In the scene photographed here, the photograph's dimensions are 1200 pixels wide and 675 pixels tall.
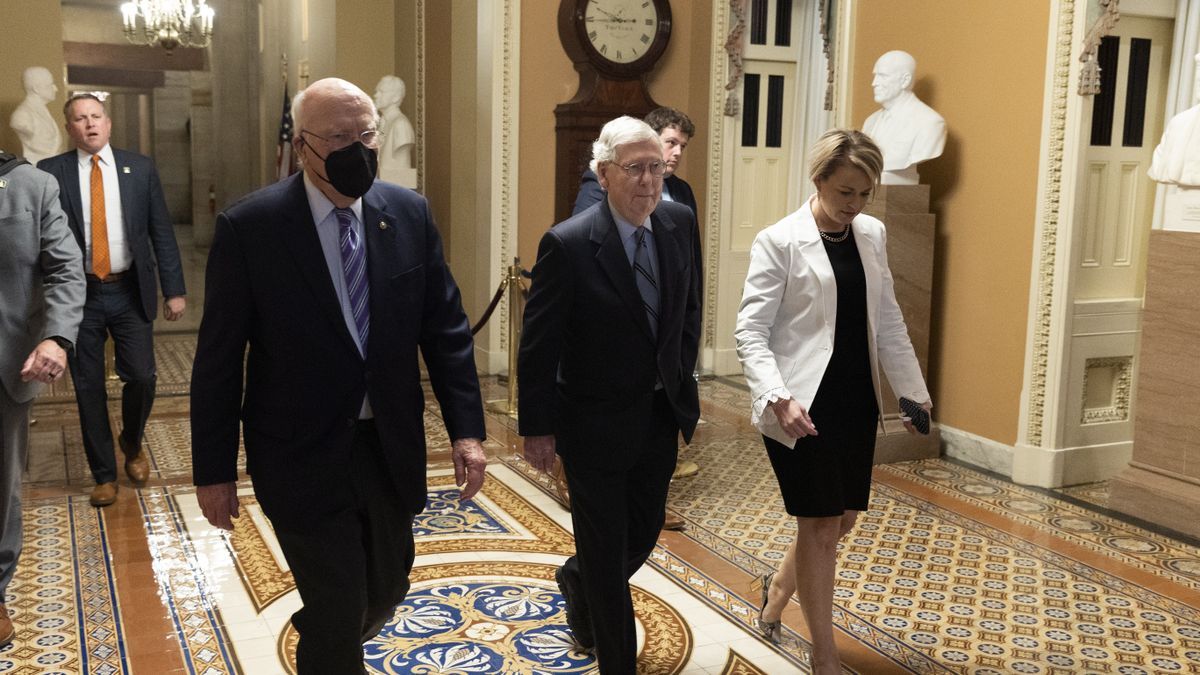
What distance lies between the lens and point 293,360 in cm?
255

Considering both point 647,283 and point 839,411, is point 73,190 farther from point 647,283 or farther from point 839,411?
point 839,411

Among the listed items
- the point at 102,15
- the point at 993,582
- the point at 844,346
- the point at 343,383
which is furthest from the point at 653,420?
the point at 102,15

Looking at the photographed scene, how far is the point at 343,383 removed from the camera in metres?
2.56

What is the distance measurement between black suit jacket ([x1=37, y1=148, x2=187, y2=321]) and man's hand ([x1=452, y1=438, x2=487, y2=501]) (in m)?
3.07

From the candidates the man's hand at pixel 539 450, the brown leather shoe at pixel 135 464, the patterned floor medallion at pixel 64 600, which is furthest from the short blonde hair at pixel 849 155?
Answer: the brown leather shoe at pixel 135 464

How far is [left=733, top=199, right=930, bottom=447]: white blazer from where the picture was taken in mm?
3223

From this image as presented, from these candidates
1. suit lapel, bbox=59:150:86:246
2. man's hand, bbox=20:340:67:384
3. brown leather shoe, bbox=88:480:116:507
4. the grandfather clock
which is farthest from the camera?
the grandfather clock

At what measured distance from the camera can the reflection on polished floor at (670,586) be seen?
3.80 m

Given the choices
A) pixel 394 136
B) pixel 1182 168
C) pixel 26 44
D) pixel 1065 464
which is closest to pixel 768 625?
pixel 1065 464

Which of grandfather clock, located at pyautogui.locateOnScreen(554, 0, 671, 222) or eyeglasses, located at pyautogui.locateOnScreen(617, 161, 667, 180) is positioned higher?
grandfather clock, located at pyautogui.locateOnScreen(554, 0, 671, 222)

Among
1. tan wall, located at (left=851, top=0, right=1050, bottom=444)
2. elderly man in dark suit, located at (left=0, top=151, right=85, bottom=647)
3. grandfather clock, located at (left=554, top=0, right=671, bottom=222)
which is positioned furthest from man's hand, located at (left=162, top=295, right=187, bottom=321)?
tan wall, located at (left=851, top=0, right=1050, bottom=444)

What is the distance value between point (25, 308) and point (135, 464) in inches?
87.8

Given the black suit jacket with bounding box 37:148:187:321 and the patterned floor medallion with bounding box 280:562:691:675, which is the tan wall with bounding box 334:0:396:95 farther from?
the patterned floor medallion with bounding box 280:562:691:675

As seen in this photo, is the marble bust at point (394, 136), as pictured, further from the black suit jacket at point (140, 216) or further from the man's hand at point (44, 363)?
the man's hand at point (44, 363)
